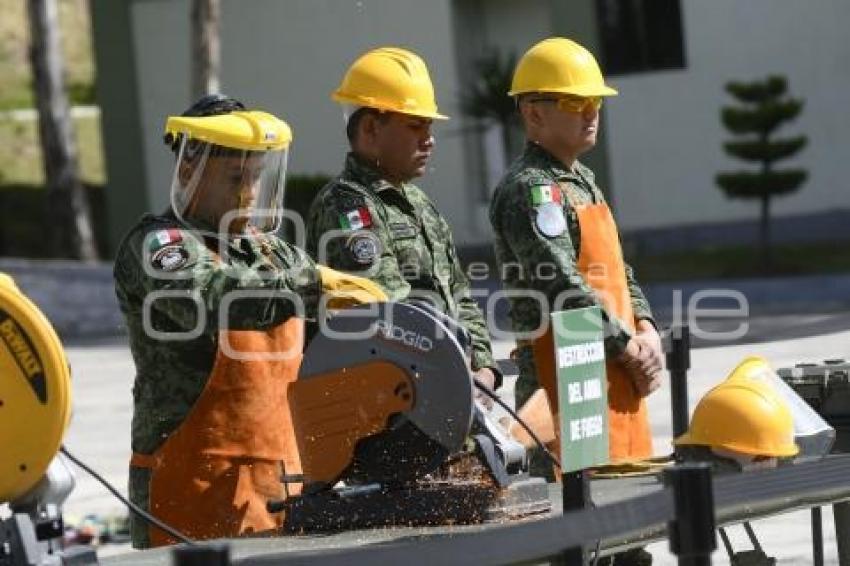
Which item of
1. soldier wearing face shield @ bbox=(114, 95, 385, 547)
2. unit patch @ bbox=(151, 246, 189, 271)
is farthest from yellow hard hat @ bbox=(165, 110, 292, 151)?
unit patch @ bbox=(151, 246, 189, 271)

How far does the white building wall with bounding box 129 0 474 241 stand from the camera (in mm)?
25312

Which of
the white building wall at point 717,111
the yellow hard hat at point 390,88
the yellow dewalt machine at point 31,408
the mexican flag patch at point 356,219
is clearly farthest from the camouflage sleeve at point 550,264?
the white building wall at point 717,111

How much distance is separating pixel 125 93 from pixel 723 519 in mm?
22887

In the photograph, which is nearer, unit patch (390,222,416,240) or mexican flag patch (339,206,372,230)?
mexican flag patch (339,206,372,230)

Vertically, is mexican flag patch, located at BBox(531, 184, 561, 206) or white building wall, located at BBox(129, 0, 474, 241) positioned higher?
mexican flag patch, located at BBox(531, 184, 561, 206)

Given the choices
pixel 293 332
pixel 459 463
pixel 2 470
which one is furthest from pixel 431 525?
pixel 2 470

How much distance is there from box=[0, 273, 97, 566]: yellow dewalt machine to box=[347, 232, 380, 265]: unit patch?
169 centimetres

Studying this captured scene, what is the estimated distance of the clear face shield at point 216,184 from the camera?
561cm

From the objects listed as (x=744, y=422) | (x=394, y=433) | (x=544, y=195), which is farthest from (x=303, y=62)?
(x=394, y=433)

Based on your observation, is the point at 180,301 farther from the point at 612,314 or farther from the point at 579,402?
the point at 612,314

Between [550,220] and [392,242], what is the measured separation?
1.87 ft

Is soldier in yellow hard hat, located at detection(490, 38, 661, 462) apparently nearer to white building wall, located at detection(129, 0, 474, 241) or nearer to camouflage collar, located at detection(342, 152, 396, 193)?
camouflage collar, located at detection(342, 152, 396, 193)

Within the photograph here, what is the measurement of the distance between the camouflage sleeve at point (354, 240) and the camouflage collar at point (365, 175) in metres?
0.08

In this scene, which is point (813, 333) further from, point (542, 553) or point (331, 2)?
point (331, 2)
